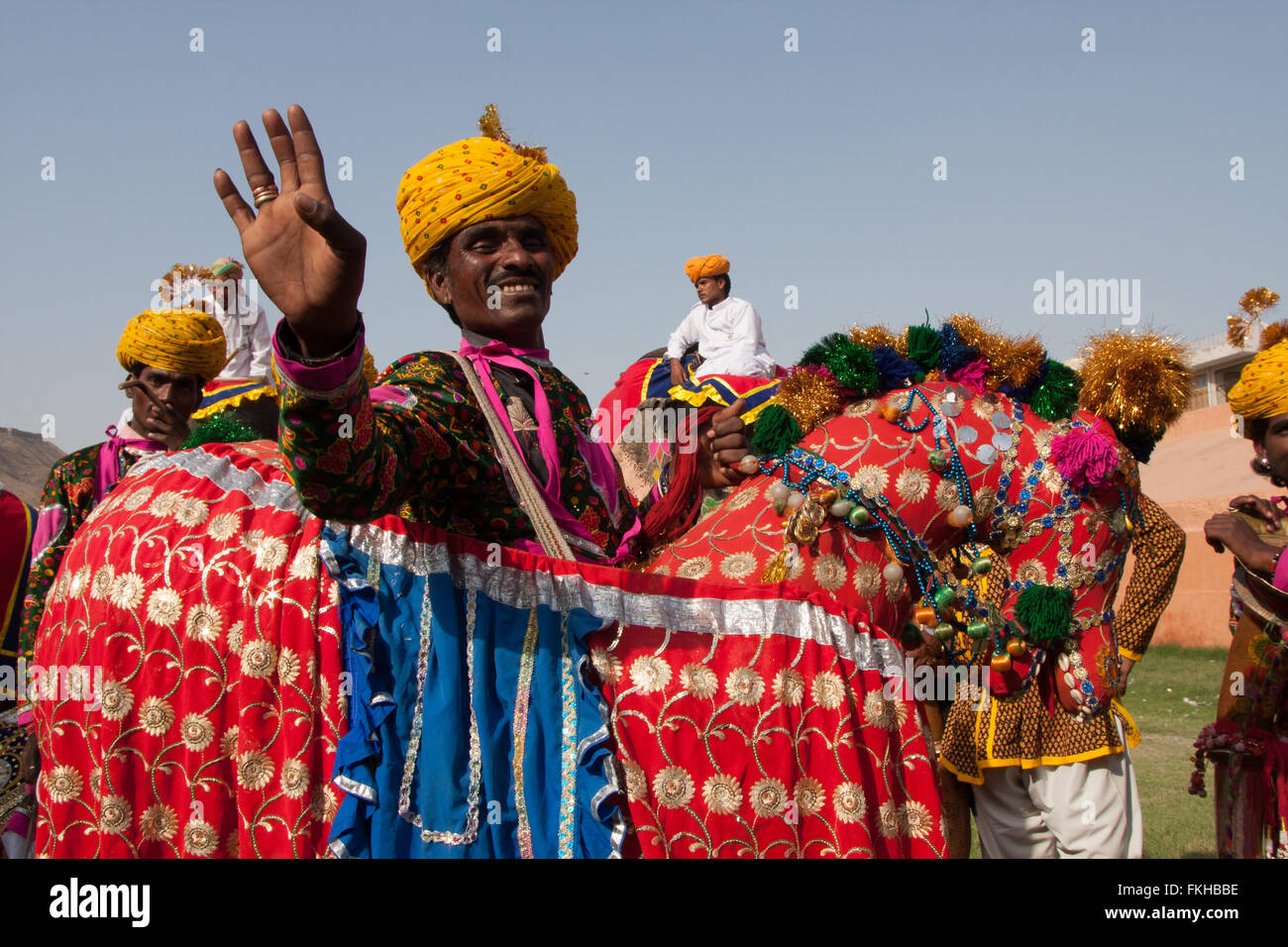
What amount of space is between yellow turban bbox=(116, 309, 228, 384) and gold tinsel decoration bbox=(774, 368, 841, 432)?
10.2ft

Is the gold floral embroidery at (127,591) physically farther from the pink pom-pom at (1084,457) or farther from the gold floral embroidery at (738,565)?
the pink pom-pom at (1084,457)

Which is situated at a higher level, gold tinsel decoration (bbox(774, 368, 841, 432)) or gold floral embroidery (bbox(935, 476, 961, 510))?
gold tinsel decoration (bbox(774, 368, 841, 432))

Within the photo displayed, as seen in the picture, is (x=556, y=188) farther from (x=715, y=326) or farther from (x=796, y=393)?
(x=715, y=326)

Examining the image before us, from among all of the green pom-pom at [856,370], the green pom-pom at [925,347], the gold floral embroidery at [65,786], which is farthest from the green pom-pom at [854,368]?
the gold floral embroidery at [65,786]

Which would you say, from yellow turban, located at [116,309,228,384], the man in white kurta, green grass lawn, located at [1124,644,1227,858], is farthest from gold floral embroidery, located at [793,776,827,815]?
the man in white kurta

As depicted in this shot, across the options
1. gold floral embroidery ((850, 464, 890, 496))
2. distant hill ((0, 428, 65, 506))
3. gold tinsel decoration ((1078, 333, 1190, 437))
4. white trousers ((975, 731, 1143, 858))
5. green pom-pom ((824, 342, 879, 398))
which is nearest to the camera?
gold floral embroidery ((850, 464, 890, 496))

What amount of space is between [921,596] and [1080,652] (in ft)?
3.60

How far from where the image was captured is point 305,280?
1.92 meters

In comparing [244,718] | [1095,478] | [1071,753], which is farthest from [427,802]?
[1071,753]

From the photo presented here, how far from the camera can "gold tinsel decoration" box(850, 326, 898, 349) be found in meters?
3.45

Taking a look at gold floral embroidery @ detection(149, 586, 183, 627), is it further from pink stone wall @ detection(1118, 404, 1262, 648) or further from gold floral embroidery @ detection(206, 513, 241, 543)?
pink stone wall @ detection(1118, 404, 1262, 648)

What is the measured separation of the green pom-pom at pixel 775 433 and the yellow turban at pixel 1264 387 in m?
3.01

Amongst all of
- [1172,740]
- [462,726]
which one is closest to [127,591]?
[462,726]
